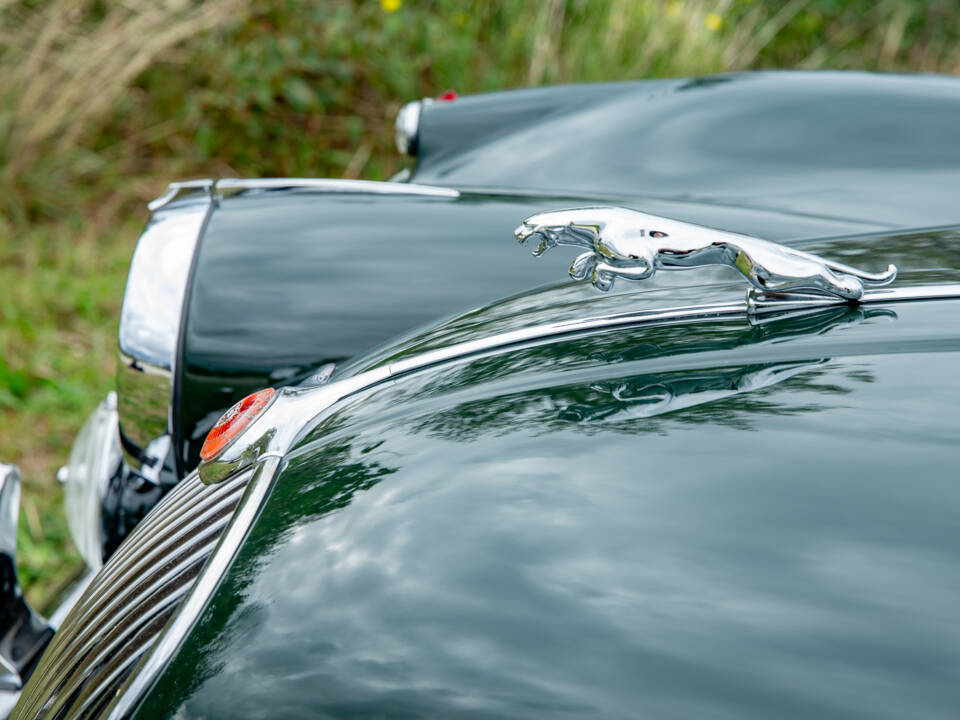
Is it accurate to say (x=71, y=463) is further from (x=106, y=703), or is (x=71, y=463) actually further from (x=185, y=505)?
(x=106, y=703)

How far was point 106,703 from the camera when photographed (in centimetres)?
77

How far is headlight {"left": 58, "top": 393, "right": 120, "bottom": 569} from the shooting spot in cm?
160

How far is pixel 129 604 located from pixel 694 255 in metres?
0.65

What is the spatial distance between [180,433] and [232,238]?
0.30m

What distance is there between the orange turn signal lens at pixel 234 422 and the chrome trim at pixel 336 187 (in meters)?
0.60

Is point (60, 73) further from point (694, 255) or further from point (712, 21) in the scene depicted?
point (694, 255)

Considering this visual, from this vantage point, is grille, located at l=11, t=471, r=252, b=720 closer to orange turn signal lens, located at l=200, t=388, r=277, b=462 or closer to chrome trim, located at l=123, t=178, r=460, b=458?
orange turn signal lens, located at l=200, t=388, r=277, b=462

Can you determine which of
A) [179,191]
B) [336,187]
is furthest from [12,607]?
[336,187]

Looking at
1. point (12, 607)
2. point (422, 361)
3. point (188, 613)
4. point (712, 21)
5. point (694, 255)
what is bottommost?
point (12, 607)

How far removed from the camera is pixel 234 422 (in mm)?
1062

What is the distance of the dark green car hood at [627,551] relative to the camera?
23.3 inches

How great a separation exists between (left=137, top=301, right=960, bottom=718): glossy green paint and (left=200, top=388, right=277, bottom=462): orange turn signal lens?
0.49 feet

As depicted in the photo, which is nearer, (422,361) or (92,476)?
(422,361)

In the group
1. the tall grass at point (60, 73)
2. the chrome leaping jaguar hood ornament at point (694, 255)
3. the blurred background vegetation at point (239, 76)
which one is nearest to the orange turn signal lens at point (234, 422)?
the chrome leaping jaguar hood ornament at point (694, 255)
